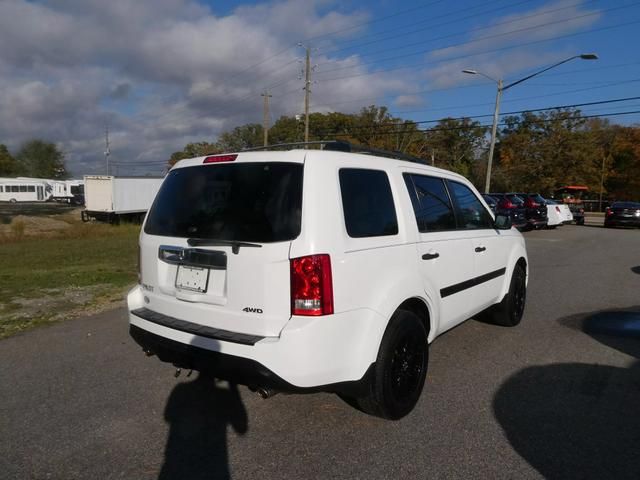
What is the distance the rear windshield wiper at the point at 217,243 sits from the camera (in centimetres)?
278

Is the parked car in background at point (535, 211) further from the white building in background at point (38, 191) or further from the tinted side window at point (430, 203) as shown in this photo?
the white building in background at point (38, 191)

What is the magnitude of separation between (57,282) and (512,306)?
741 centimetres

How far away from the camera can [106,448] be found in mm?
2910

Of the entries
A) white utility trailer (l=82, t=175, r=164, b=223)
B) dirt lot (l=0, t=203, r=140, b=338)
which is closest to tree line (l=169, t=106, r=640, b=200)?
white utility trailer (l=82, t=175, r=164, b=223)

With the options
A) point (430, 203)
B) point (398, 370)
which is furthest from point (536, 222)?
point (398, 370)

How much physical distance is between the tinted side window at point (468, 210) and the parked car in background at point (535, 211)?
57.6 ft

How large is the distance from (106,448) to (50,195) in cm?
7501

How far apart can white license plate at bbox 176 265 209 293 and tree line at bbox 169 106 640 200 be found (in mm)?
35704

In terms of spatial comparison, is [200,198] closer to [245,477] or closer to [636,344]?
[245,477]

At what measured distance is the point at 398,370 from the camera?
324cm

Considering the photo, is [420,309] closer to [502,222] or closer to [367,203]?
[367,203]

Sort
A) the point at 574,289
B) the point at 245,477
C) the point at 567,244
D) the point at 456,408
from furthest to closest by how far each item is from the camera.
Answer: the point at 567,244
the point at 574,289
the point at 456,408
the point at 245,477

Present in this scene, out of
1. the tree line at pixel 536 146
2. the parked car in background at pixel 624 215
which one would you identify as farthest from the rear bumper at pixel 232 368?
the tree line at pixel 536 146

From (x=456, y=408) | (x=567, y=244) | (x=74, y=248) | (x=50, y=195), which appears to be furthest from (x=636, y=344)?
(x=50, y=195)
